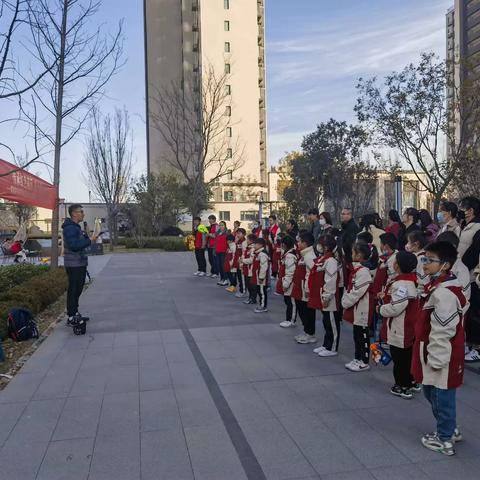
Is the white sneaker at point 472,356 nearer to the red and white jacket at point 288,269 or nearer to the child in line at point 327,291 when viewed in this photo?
the child in line at point 327,291

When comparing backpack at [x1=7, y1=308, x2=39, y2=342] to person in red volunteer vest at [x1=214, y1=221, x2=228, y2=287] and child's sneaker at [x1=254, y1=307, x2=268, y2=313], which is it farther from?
person in red volunteer vest at [x1=214, y1=221, x2=228, y2=287]

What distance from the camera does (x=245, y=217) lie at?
5578 cm

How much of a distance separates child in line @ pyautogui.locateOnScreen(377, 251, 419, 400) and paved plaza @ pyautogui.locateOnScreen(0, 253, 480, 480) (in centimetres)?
46

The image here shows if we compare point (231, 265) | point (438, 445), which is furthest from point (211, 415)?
point (231, 265)

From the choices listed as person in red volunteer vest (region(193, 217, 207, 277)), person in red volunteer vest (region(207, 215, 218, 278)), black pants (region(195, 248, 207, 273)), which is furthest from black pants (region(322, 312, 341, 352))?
black pants (region(195, 248, 207, 273))

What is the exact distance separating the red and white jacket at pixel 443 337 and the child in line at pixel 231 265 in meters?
7.96

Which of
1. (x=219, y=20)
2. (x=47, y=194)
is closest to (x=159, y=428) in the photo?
(x=47, y=194)

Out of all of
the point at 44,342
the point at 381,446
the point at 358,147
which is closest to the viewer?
the point at 381,446

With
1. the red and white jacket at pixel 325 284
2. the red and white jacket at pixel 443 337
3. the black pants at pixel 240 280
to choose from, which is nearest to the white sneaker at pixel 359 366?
the red and white jacket at pixel 325 284

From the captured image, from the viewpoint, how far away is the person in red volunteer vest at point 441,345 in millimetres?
3496

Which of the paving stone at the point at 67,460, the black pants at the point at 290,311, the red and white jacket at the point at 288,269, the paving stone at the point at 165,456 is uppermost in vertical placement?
the red and white jacket at the point at 288,269

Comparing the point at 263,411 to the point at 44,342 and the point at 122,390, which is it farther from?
the point at 44,342

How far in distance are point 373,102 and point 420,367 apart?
13843mm

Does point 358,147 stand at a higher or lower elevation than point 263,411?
higher
